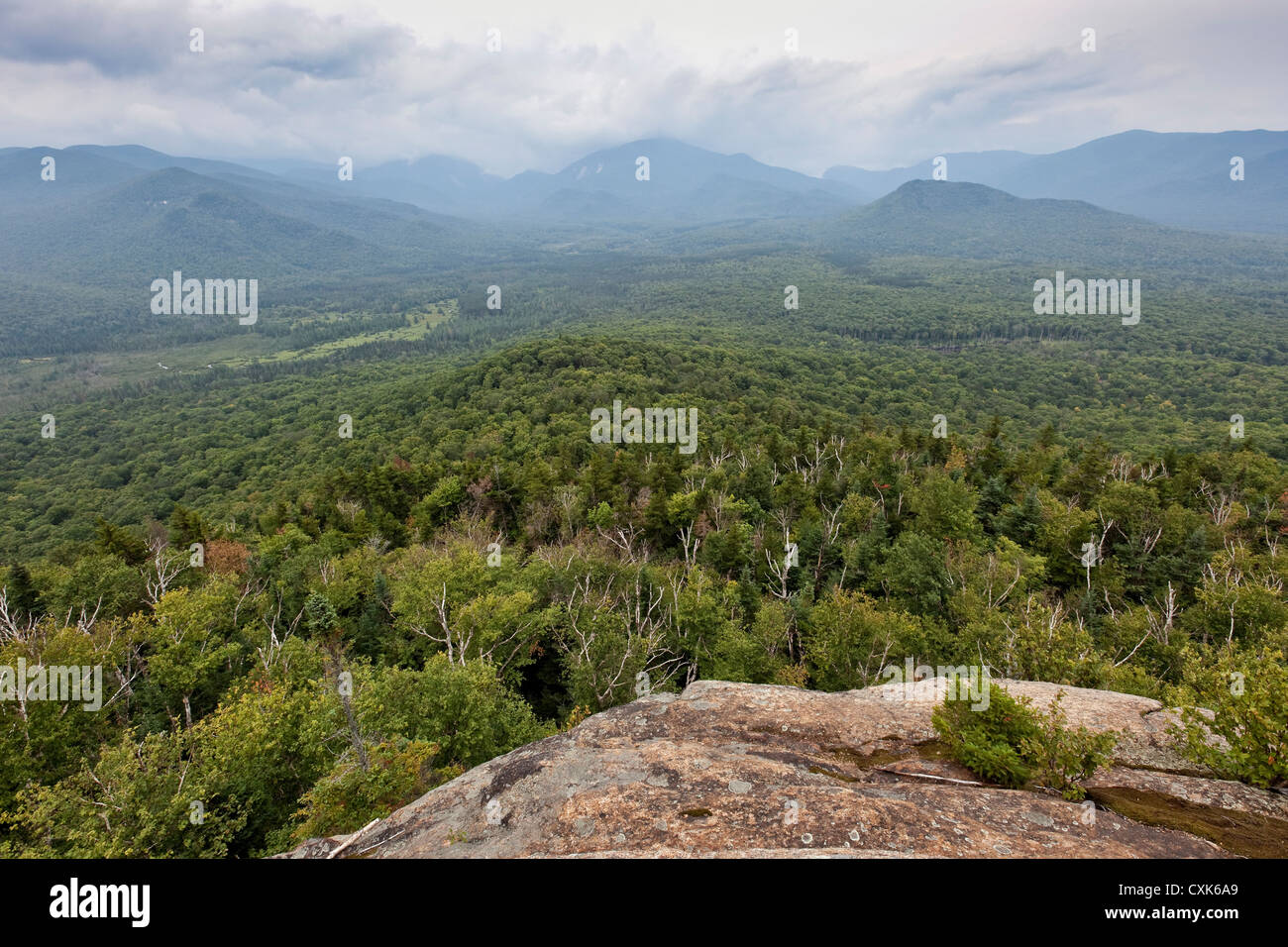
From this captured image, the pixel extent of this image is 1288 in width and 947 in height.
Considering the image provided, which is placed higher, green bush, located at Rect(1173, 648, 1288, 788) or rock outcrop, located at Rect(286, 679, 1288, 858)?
green bush, located at Rect(1173, 648, 1288, 788)

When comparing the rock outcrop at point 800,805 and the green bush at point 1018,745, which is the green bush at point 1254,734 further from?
the green bush at point 1018,745

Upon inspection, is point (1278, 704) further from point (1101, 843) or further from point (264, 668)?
point (264, 668)

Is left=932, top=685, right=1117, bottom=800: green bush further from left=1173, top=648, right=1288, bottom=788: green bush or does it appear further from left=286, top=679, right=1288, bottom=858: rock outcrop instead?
left=1173, top=648, right=1288, bottom=788: green bush

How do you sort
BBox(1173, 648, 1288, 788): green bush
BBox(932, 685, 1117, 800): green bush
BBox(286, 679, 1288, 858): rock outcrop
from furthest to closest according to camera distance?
1. BBox(932, 685, 1117, 800): green bush
2. BBox(1173, 648, 1288, 788): green bush
3. BBox(286, 679, 1288, 858): rock outcrop

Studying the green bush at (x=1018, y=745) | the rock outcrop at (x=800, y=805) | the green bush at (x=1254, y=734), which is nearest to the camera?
the rock outcrop at (x=800, y=805)

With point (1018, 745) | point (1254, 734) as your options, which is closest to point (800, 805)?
point (1018, 745)

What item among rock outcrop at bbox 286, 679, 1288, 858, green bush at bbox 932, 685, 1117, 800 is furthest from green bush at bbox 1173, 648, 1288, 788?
green bush at bbox 932, 685, 1117, 800

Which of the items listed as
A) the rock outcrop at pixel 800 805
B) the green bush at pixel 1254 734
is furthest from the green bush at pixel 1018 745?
the green bush at pixel 1254 734
